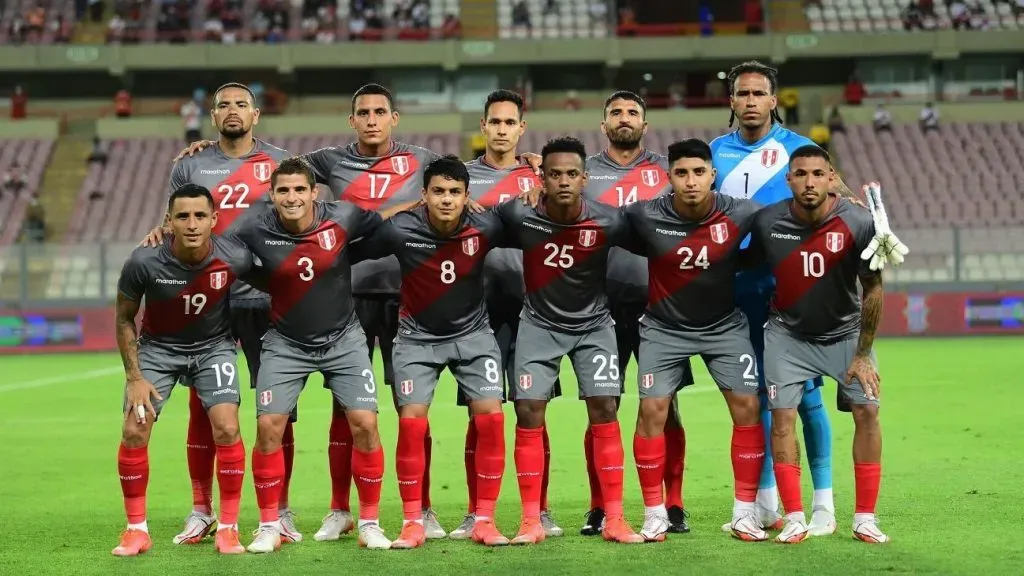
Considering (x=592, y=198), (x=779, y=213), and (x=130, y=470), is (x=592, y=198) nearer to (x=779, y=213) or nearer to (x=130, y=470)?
(x=779, y=213)

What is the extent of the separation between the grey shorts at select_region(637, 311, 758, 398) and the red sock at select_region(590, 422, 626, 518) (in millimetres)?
280

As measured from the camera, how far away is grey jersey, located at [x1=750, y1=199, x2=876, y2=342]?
686cm

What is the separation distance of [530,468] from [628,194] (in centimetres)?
168

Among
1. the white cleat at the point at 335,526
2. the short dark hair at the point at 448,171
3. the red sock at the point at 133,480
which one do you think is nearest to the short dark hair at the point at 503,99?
the short dark hair at the point at 448,171

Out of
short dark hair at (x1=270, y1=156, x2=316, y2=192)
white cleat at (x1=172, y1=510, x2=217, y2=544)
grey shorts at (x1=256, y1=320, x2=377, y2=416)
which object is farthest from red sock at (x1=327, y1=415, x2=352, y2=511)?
short dark hair at (x1=270, y1=156, x2=316, y2=192)

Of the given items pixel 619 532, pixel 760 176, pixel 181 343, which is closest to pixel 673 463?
pixel 619 532

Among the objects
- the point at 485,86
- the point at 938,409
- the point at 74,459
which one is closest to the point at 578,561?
the point at 74,459

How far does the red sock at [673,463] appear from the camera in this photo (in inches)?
293

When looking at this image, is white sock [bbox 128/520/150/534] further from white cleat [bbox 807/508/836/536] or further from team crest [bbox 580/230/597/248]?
white cleat [bbox 807/508/836/536]

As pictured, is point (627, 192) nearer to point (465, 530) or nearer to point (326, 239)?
point (326, 239)

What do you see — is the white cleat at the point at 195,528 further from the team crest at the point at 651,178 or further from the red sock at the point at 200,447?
the team crest at the point at 651,178

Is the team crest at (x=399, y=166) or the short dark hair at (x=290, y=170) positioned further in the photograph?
the team crest at (x=399, y=166)

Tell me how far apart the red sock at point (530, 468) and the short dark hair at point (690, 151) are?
1.60 metres

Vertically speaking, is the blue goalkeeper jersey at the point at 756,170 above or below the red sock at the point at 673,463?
above
